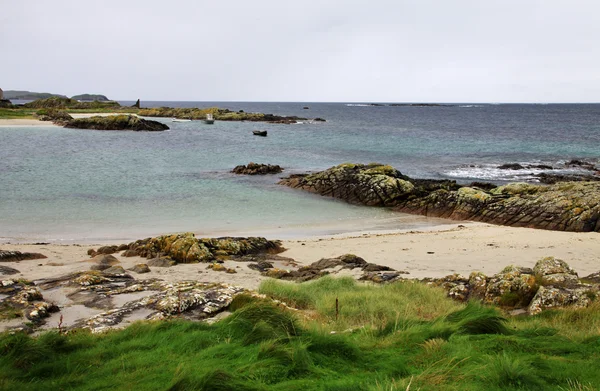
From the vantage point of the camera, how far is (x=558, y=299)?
24.3 feet

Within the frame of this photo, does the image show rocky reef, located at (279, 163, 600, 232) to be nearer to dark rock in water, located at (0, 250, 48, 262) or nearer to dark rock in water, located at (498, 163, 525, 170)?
dark rock in water, located at (498, 163, 525, 170)

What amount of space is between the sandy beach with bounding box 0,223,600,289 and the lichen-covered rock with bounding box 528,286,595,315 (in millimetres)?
3575

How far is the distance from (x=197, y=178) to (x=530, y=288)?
23715 mm

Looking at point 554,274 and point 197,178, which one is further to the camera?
point 197,178

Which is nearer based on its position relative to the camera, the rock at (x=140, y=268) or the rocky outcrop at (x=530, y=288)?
the rocky outcrop at (x=530, y=288)

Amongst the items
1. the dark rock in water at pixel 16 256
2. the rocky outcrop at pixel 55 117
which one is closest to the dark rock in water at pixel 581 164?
the dark rock in water at pixel 16 256

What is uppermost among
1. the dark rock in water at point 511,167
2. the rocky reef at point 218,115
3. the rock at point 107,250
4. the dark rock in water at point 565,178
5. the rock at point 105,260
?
the rocky reef at point 218,115

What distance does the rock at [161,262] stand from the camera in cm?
1201

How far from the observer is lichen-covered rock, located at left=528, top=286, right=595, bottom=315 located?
23.9 ft

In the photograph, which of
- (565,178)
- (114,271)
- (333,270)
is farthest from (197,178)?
(565,178)

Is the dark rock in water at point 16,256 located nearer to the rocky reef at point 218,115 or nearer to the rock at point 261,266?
the rock at point 261,266

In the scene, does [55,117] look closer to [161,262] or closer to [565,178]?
[161,262]

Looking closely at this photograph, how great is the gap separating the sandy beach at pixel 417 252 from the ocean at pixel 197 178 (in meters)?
2.06

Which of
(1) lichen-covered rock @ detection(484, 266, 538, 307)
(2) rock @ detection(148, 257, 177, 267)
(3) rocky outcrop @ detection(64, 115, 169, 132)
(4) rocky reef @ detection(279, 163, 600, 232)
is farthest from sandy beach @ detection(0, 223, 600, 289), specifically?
(3) rocky outcrop @ detection(64, 115, 169, 132)
